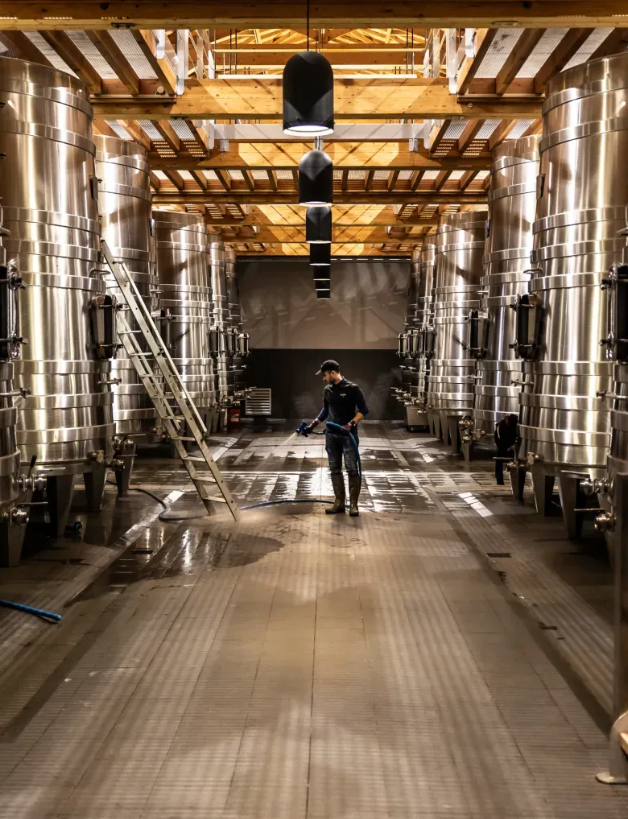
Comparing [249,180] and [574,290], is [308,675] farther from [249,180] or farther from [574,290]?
[249,180]

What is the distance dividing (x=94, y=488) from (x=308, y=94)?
5.18 meters

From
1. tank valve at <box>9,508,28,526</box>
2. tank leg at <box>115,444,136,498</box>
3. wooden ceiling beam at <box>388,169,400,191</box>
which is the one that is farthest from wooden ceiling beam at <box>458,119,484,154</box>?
tank valve at <box>9,508,28,526</box>

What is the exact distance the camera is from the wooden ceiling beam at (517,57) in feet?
28.4

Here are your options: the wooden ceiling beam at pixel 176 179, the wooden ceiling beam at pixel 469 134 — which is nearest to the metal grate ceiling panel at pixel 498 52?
the wooden ceiling beam at pixel 469 134

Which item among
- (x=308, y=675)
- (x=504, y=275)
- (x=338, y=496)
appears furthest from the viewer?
(x=504, y=275)

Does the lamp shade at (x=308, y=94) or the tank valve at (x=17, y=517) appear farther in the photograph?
the tank valve at (x=17, y=517)

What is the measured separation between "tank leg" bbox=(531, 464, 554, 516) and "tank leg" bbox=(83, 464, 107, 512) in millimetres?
4474

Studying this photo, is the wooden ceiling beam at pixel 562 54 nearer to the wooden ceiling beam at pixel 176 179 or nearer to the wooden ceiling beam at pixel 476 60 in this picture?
the wooden ceiling beam at pixel 476 60

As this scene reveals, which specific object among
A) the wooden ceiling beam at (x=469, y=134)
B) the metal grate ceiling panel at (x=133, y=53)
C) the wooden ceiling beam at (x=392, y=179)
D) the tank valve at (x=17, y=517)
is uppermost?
the metal grate ceiling panel at (x=133, y=53)

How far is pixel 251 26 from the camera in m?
7.93

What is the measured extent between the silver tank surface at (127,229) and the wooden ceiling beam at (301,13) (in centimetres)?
291

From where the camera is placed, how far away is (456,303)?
14680 mm

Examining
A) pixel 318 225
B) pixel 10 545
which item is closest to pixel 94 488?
pixel 10 545

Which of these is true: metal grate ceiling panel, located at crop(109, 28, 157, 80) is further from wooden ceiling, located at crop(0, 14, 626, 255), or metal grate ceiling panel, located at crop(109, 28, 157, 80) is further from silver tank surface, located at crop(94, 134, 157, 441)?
silver tank surface, located at crop(94, 134, 157, 441)
